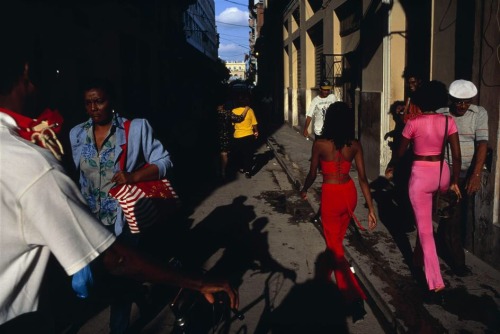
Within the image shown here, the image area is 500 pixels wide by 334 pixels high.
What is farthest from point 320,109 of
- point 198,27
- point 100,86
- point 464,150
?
point 198,27

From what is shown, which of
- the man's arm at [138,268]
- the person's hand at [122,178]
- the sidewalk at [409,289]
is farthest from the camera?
the sidewalk at [409,289]

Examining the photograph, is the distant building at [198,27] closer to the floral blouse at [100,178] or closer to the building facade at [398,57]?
the building facade at [398,57]

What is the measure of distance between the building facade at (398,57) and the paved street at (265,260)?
1.85m

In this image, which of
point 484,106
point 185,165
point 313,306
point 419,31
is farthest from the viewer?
point 185,165

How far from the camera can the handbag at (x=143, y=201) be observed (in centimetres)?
299

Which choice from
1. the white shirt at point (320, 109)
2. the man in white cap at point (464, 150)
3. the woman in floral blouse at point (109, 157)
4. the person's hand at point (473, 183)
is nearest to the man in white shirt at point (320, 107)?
the white shirt at point (320, 109)

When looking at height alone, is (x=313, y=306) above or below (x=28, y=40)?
below

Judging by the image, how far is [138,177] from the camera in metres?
3.03

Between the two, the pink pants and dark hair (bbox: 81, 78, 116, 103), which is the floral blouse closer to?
dark hair (bbox: 81, 78, 116, 103)

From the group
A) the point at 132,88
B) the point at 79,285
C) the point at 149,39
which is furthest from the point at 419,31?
the point at 149,39

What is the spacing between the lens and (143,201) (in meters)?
3.01

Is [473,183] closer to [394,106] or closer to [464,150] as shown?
[464,150]

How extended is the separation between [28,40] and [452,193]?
3769 millimetres

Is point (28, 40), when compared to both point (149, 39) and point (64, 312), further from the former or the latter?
point (149, 39)
